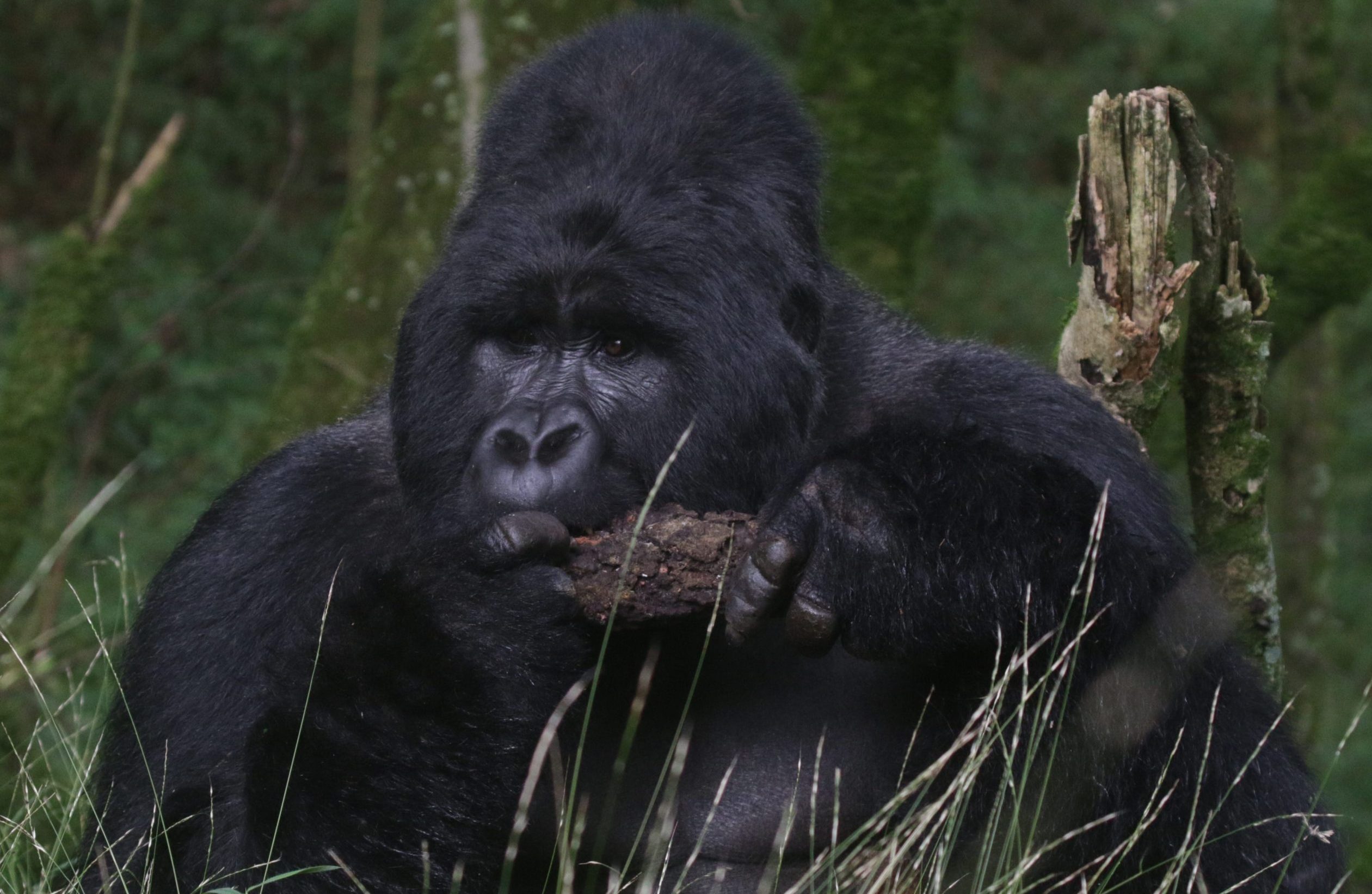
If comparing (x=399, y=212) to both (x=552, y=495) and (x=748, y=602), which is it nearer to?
(x=552, y=495)

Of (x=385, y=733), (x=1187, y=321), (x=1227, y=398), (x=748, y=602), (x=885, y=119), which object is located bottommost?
(x=385, y=733)

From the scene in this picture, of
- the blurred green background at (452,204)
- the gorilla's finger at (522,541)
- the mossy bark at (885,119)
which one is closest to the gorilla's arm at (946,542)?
the gorilla's finger at (522,541)

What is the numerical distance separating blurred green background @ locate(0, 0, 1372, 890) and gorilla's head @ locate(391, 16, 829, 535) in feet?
2.74

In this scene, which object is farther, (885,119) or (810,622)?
(885,119)

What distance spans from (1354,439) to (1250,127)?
3.34m

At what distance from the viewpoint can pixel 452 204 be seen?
18.7ft

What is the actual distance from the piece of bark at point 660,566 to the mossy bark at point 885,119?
3.07 meters

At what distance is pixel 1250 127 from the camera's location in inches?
472

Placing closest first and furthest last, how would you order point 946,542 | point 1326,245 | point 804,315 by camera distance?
point 946,542 → point 804,315 → point 1326,245

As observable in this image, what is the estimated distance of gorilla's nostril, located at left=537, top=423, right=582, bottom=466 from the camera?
8.90 ft

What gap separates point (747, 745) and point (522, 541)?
0.75 meters

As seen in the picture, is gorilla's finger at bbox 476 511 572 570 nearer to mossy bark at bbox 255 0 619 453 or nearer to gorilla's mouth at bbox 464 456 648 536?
gorilla's mouth at bbox 464 456 648 536

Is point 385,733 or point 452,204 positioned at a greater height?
point 452,204

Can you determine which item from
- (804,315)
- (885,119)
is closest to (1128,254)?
(804,315)
